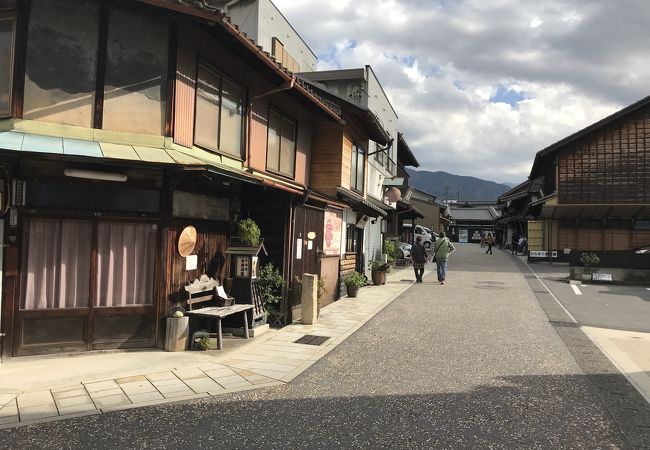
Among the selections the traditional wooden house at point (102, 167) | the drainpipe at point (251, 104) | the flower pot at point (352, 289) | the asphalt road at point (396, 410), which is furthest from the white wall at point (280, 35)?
the asphalt road at point (396, 410)

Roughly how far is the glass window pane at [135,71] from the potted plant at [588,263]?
56.3ft

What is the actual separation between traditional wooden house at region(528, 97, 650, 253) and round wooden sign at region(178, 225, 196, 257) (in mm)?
24865

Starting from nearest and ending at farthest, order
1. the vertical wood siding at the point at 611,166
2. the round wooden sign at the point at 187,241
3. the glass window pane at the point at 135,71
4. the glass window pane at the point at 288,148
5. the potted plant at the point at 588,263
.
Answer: the glass window pane at the point at 135,71, the round wooden sign at the point at 187,241, the glass window pane at the point at 288,148, the potted plant at the point at 588,263, the vertical wood siding at the point at 611,166

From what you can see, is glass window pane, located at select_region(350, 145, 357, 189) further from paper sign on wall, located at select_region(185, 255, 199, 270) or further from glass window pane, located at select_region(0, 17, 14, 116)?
glass window pane, located at select_region(0, 17, 14, 116)

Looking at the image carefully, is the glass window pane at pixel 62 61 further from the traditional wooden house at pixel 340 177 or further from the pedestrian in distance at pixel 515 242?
the pedestrian in distance at pixel 515 242

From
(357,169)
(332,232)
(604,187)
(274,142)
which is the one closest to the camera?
(274,142)

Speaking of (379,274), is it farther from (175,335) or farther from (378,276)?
(175,335)

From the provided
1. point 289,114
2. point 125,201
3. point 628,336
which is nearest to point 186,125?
point 125,201

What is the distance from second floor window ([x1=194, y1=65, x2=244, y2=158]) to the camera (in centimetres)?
865

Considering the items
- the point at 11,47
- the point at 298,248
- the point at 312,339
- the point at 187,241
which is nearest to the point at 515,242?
the point at 298,248

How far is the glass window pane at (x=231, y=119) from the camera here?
9.42 m

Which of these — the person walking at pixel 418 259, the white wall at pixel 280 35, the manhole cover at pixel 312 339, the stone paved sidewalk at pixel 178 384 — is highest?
the white wall at pixel 280 35

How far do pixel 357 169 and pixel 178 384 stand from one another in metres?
11.7

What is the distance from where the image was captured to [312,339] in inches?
337
